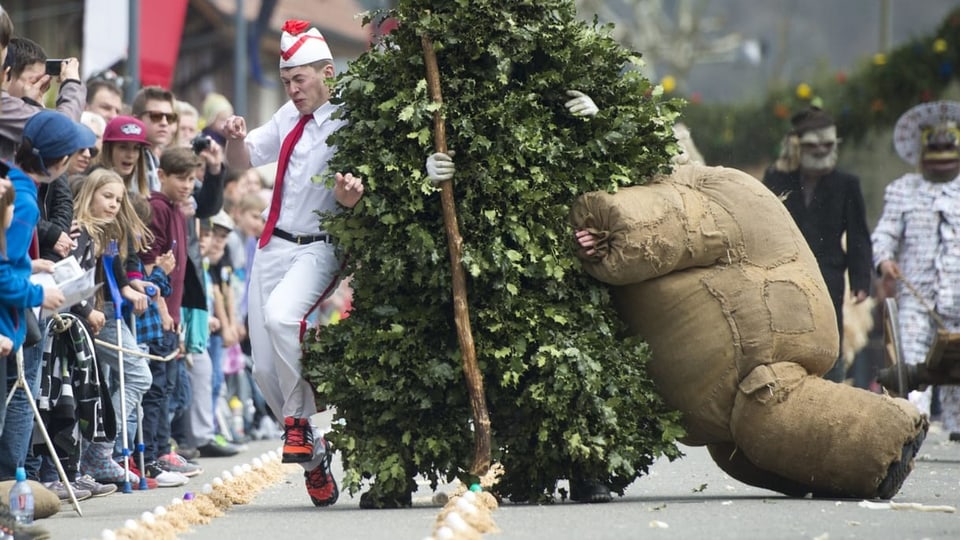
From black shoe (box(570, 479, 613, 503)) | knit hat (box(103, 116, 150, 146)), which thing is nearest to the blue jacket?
black shoe (box(570, 479, 613, 503))

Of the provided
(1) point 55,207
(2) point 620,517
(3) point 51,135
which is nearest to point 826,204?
(2) point 620,517

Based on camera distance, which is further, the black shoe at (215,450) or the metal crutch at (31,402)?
the black shoe at (215,450)

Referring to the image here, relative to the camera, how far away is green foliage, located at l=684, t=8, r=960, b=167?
72.1 ft

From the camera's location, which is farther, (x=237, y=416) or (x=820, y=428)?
(x=237, y=416)

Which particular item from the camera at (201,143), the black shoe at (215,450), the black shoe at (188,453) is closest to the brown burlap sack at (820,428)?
the camera at (201,143)

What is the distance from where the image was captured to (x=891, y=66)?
22766 mm

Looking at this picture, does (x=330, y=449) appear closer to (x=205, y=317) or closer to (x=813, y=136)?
(x=205, y=317)

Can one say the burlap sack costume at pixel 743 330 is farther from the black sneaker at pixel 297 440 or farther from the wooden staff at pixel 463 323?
the black sneaker at pixel 297 440

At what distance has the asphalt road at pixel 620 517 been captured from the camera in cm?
816

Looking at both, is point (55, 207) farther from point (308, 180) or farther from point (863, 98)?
point (863, 98)

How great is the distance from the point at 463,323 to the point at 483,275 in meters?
0.25

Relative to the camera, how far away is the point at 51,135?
871 centimetres

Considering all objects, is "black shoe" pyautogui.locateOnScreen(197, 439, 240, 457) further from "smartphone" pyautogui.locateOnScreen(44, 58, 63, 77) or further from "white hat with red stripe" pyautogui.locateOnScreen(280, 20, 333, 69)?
"white hat with red stripe" pyautogui.locateOnScreen(280, 20, 333, 69)

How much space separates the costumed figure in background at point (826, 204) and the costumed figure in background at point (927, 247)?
301mm
